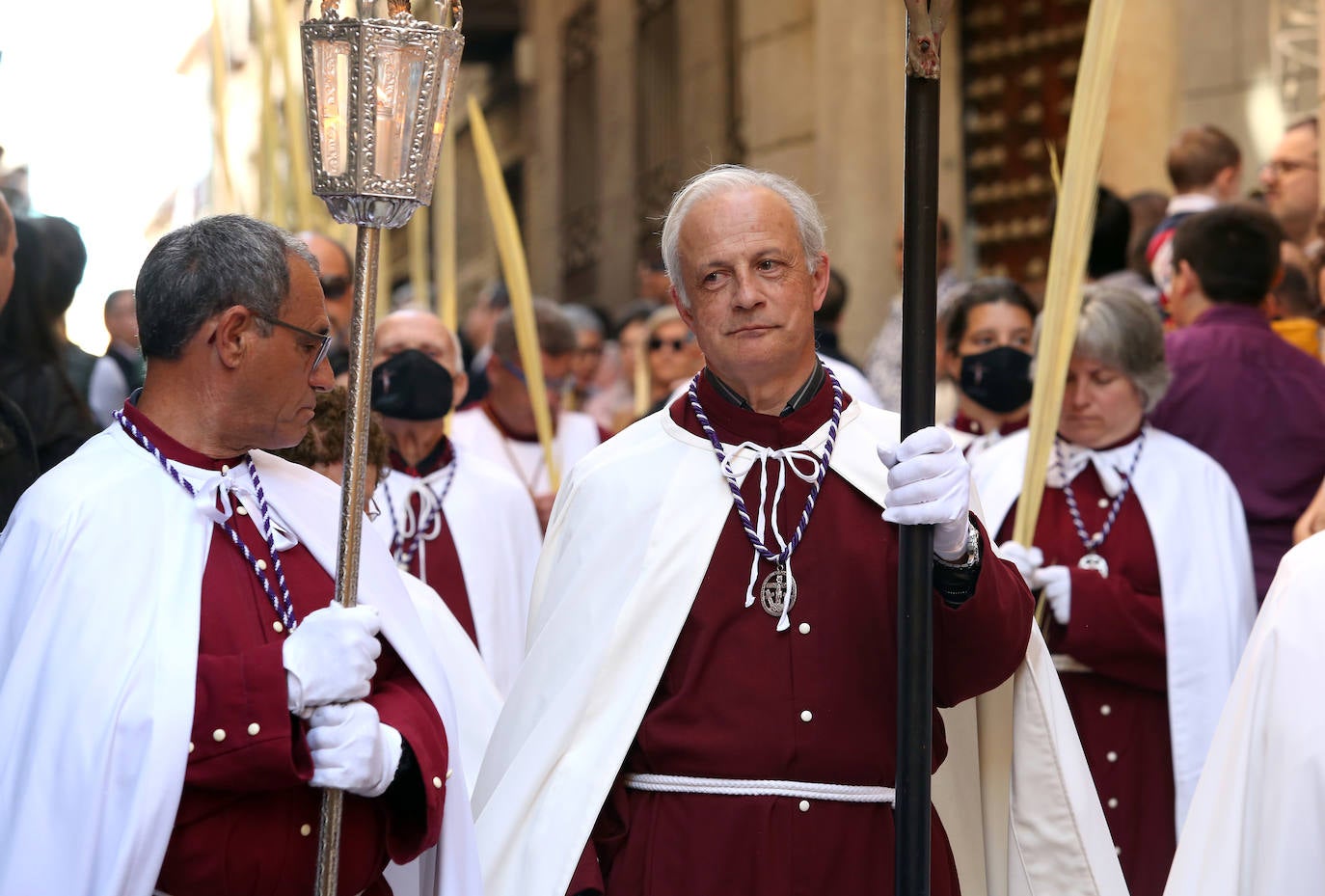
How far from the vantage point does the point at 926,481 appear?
10.5ft

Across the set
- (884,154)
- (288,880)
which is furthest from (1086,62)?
(884,154)

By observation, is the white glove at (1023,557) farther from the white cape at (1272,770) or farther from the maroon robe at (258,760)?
the maroon robe at (258,760)

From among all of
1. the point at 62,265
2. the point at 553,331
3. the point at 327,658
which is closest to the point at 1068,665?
the point at 327,658

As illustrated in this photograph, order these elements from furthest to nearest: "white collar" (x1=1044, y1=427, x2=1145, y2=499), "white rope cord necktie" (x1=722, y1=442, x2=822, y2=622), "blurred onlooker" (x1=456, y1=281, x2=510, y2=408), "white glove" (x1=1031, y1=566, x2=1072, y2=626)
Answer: "blurred onlooker" (x1=456, y1=281, x2=510, y2=408)
"white collar" (x1=1044, y1=427, x2=1145, y2=499)
"white glove" (x1=1031, y1=566, x2=1072, y2=626)
"white rope cord necktie" (x1=722, y1=442, x2=822, y2=622)

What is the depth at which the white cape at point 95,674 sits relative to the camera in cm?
295

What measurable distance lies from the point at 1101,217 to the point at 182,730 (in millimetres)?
5275

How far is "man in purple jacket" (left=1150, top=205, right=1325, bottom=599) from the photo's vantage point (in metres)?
5.59

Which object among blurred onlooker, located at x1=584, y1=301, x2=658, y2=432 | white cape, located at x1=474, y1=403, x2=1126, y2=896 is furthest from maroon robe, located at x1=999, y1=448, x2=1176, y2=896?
blurred onlooker, located at x1=584, y1=301, x2=658, y2=432

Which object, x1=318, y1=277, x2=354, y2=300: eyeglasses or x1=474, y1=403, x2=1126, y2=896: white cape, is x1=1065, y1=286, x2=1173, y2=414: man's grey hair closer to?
x1=474, y1=403, x2=1126, y2=896: white cape

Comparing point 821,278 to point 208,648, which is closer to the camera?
point 208,648

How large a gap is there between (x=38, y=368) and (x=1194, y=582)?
10.1 feet

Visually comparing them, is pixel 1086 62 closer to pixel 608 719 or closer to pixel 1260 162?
pixel 608 719

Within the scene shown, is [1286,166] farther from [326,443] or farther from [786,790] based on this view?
[786,790]

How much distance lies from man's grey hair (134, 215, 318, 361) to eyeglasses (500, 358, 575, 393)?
3647 mm
